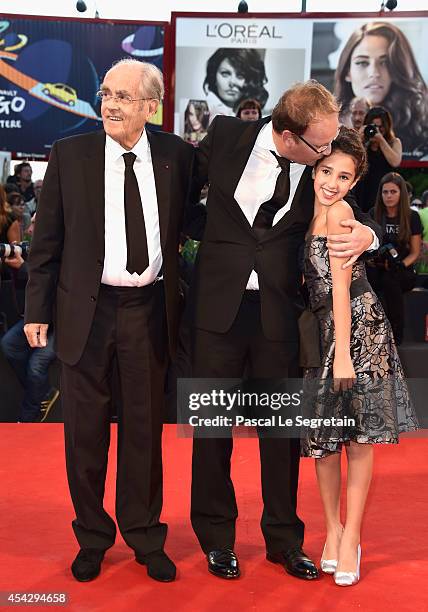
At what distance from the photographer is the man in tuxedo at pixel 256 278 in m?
2.70

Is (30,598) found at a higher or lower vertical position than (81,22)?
lower

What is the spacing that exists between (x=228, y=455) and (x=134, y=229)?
2.67 feet

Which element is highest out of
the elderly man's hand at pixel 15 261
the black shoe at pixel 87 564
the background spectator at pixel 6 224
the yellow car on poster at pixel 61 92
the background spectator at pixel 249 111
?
the yellow car on poster at pixel 61 92

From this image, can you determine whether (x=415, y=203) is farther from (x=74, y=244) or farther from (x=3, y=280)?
(x=74, y=244)

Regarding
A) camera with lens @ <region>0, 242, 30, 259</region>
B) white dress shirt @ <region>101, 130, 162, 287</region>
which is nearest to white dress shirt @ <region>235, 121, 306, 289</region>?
white dress shirt @ <region>101, 130, 162, 287</region>

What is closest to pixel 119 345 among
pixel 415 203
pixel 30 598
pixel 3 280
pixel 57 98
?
pixel 30 598

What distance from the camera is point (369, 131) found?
5.93 metres

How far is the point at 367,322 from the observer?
269 cm

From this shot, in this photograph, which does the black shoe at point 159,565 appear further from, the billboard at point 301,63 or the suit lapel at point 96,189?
the billboard at point 301,63

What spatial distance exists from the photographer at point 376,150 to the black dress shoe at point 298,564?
3698 mm

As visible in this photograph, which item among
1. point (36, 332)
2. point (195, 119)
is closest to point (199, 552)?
point (36, 332)

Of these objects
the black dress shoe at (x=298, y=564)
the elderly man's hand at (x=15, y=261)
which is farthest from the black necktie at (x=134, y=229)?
the elderly man's hand at (x=15, y=261)

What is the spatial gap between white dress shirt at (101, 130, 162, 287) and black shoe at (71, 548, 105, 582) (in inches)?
34.3

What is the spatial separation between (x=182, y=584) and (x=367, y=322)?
3.29 ft
